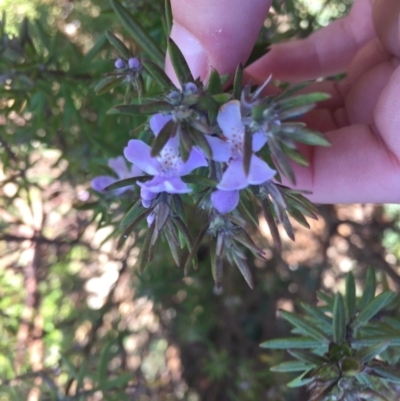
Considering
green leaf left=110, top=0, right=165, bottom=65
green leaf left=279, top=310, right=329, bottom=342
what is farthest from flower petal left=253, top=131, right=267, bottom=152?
green leaf left=279, top=310, right=329, bottom=342

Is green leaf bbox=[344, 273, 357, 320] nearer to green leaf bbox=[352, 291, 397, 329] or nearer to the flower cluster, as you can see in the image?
green leaf bbox=[352, 291, 397, 329]

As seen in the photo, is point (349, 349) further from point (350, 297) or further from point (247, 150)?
point (247, 150)

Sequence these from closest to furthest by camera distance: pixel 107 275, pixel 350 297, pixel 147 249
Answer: pixel 147 249, pixel 350 297, pixel 107 275

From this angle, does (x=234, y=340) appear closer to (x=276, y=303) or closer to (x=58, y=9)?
(x=276, y=303)

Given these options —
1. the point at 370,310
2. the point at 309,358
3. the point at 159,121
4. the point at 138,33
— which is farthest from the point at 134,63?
the point at 370,310

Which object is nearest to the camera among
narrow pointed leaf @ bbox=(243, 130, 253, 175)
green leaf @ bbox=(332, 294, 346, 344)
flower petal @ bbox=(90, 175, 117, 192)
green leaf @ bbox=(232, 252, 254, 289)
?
narrow pointed leaf @ bbox=(243, 130, 253, 175)

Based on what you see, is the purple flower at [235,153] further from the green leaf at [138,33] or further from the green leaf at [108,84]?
the green leaf at [138,33]
